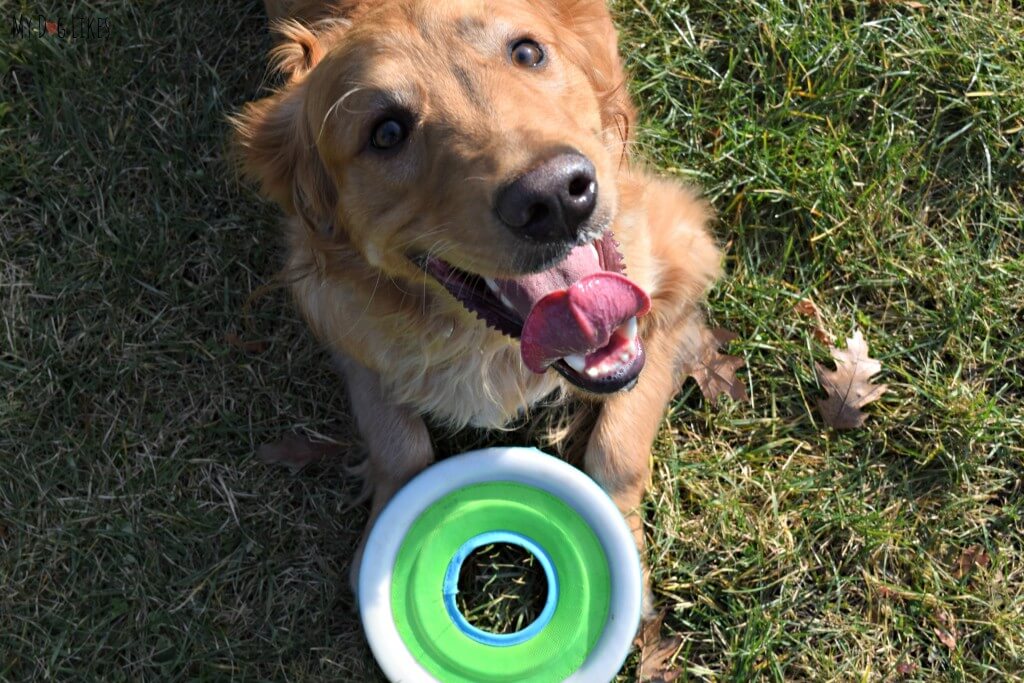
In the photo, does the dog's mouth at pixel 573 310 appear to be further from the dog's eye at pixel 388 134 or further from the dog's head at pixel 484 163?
the dog's eye at pixel 388 134

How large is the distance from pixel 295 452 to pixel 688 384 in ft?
5.74

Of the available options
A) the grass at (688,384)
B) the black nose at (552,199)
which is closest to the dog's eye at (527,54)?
the black nose at (552,199)

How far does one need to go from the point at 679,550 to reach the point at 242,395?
2.03 m

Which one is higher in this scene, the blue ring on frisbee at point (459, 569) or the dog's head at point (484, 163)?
the dog's head at point (484, 163)

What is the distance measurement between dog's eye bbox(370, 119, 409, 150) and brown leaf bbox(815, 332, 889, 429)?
7.28ft

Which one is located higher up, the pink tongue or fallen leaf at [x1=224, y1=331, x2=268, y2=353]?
the pink tongue

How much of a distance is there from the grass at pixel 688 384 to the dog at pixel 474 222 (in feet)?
1.29

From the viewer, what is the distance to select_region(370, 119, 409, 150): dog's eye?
3025 mm

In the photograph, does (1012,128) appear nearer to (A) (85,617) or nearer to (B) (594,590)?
(B) (594,590)

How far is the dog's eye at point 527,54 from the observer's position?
310 cm

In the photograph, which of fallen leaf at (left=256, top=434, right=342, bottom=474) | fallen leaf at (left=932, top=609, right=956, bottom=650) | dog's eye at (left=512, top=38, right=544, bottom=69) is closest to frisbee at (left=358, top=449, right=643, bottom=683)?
fallen leaf at (left=256, top=434, right=342, bottom=474)

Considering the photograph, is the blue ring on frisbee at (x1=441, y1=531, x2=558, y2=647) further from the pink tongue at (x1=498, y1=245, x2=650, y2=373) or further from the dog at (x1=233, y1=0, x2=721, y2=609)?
the pink tongue at (x1=498, y1=245, x2=650, y2=373)

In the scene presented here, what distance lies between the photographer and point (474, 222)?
282 centimetres

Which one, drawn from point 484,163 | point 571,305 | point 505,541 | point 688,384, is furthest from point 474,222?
point 688,384
